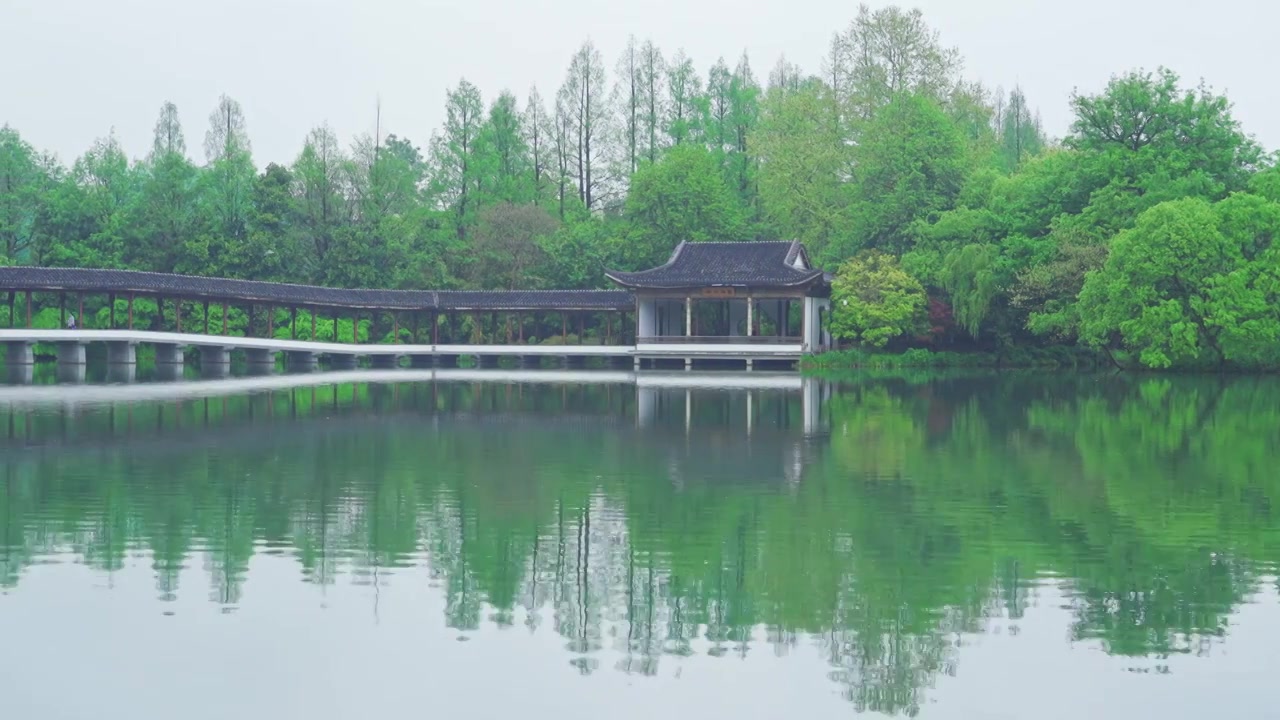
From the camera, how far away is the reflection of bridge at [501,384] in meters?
26.6

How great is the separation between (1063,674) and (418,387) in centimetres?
2850

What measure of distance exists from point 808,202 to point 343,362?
18.9 m

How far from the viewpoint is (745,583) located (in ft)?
32.3

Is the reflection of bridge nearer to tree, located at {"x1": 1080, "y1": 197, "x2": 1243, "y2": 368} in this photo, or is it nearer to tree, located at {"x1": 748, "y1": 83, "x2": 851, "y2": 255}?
tree, located at {"x1": 1080, "y1": 197, "x2": 1243, "y2": 368}

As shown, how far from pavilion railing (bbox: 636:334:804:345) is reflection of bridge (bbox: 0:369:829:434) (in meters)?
2.81

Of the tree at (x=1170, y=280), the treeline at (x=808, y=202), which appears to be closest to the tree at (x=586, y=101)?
the treeline at (x=808, y=202)

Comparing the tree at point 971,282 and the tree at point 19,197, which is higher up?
the tree at point 19,197

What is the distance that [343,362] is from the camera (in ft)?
172

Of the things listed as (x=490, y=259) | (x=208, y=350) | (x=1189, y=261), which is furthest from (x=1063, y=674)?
(x=490, y=259)

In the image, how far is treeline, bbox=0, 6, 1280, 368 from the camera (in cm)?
3747

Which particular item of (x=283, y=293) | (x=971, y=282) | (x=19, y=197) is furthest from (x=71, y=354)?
(x=971, y=282)

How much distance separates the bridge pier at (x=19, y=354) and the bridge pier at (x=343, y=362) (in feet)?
33.2

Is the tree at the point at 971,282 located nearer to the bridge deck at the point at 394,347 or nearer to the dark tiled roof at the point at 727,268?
the dark tiled roof at the point at 727,268

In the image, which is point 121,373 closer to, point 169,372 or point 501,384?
point 169,372
